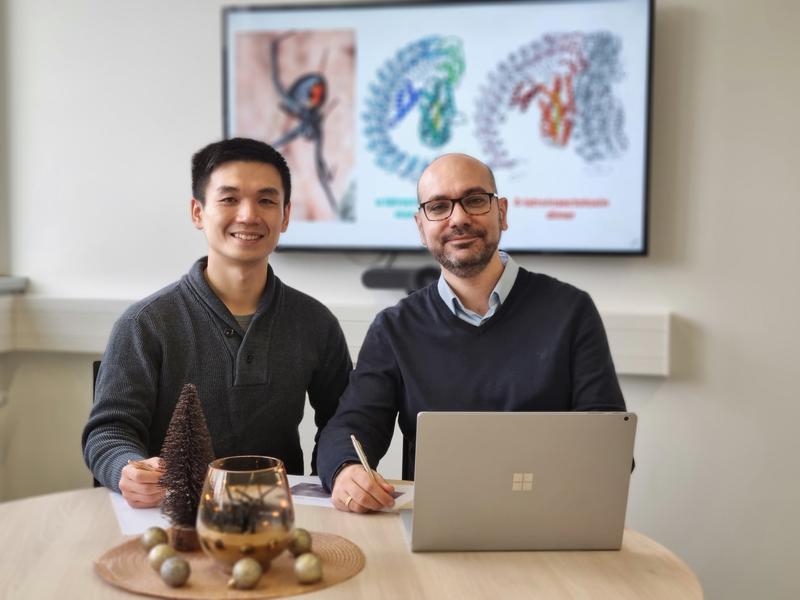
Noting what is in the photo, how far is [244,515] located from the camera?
1.11m

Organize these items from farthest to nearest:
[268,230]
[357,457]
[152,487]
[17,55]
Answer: [17,55]
[268,230]
[357,457]
[152,487]

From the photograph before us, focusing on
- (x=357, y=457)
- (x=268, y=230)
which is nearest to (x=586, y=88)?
(x=268, y=230)

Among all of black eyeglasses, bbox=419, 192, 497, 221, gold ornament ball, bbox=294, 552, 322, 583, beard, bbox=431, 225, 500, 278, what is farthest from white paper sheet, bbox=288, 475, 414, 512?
black eyeglasses, bbox=419, 192, 497, 221

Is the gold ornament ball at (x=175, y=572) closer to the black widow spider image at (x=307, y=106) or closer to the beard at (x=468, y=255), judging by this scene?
the beard at (x=468, y=255)

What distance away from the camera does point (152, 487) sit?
1475 millimetres

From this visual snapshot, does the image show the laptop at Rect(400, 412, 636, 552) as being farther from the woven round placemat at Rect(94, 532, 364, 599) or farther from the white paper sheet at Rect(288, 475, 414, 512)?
the white paper sheet at Rect(288, 475, 414, 512)

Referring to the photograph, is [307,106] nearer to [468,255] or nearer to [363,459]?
[468,255]

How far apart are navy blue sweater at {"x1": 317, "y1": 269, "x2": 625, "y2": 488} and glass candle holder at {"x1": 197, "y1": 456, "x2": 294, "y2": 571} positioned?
0.61 metres

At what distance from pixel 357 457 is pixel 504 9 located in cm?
178

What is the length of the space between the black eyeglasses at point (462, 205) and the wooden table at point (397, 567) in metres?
0.72

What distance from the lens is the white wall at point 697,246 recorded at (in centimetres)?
278

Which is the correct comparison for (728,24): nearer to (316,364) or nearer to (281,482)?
(316,364)

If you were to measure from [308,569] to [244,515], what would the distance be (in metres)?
0.12

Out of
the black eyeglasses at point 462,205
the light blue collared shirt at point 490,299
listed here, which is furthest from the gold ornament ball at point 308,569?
the black eyeglasses at point 462,205
